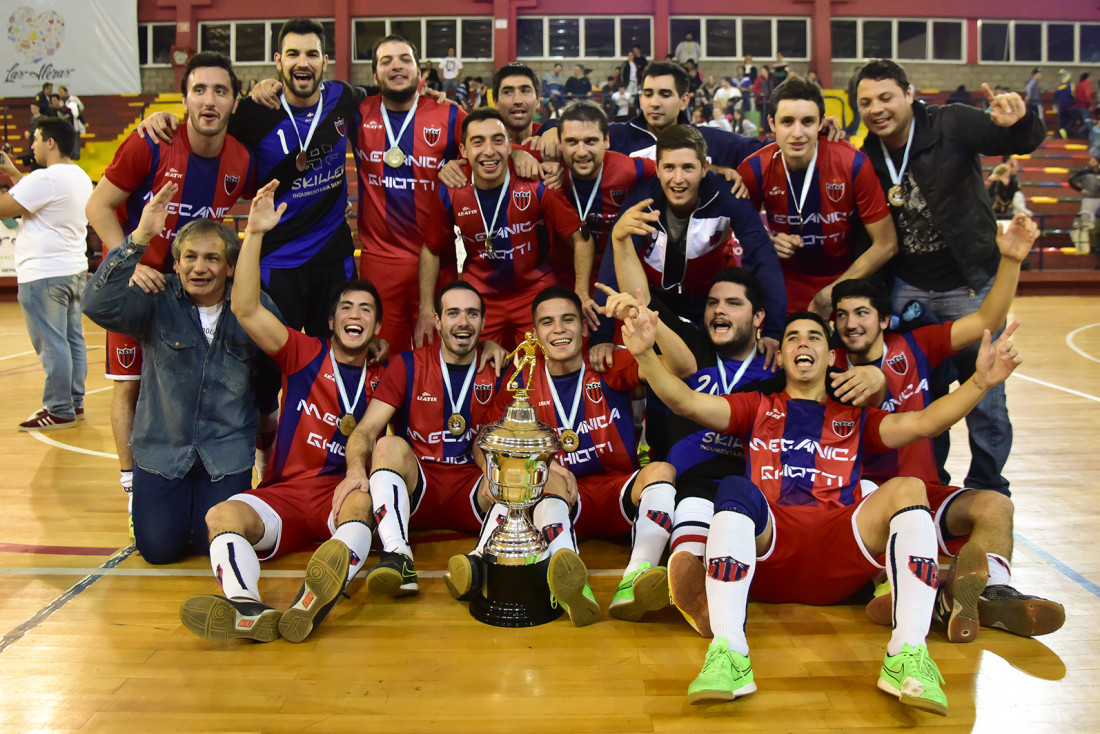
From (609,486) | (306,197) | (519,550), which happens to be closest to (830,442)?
(609,486)

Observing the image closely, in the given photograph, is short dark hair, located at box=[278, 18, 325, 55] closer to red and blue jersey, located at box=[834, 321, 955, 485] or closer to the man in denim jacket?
the man in denim jacket

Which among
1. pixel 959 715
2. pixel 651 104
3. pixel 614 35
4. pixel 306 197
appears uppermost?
pixel 614 35

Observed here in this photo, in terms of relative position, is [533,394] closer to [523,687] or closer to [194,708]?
[523,687]

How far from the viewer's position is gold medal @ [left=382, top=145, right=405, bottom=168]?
16.1 feet

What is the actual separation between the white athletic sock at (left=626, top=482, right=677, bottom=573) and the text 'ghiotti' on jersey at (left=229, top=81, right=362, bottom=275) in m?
2.44

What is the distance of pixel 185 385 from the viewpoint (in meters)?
3.95

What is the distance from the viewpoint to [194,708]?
267 centimetres

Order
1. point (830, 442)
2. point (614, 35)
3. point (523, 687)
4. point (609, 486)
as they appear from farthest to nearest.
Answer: point (614, 35), point (609, 486), point (830, 442), point (523, 687)

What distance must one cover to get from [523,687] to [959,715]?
4.43 ft

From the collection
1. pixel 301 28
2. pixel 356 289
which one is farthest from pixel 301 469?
pixel 301 28

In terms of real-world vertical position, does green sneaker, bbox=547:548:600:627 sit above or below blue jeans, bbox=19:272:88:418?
below

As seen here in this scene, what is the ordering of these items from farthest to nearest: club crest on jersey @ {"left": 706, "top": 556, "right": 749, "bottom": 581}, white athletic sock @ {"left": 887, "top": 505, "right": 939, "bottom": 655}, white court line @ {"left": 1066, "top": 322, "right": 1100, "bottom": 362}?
white court line @ {"left": 1066, "top": 322, "right": 1100, "bottom": 362} → club crest on jersey @ {"left": 706, "top": 556, "right": 749, "bottom": 581} → white athletic sock @ {"left": 887, "top": 505, "right": 939, "bottom": 655}

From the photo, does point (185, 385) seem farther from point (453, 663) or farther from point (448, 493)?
point (453, 663)

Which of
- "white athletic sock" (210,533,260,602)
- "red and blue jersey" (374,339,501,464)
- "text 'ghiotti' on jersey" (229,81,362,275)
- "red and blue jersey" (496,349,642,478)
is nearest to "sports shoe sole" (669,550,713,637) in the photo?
"red and blue jersey" (496,349,642,478)
